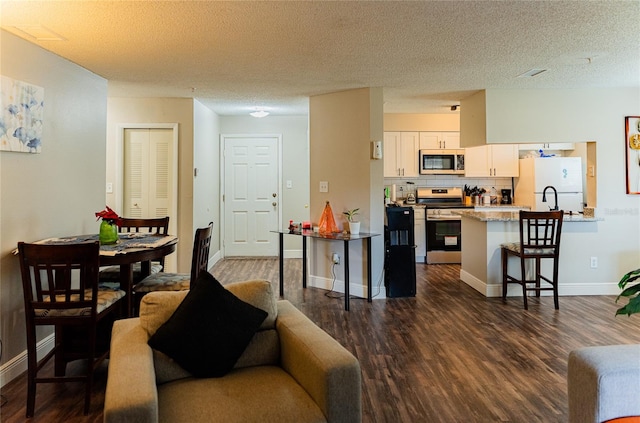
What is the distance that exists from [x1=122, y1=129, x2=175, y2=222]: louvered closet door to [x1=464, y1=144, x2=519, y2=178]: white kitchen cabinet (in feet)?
15.4

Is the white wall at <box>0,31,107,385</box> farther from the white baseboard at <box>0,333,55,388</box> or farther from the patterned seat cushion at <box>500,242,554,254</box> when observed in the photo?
the patterned seat cushion at <box>500,242,554,254</box>

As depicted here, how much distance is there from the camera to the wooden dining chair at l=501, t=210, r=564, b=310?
13.2ft

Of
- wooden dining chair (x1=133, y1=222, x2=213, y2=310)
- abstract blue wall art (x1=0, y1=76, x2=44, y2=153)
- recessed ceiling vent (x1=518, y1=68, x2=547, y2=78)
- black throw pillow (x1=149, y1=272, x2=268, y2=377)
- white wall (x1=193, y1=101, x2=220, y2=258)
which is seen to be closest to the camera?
black throw pillow (x1=149, y1=272, x2=268, y2=377)

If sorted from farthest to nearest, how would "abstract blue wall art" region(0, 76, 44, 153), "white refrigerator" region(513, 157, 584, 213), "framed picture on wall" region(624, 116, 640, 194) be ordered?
"white refrigerator" region(513, 157, 584, 213) < "framed picture on wall" region(624, 116, 640, 194) < "abstract blue wall art" region(0, 76, 44, 153)

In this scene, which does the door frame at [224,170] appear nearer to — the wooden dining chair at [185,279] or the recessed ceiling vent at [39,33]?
the wooden dining chair at [185,279]

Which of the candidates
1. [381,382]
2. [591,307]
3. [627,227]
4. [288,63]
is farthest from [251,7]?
[627,227]

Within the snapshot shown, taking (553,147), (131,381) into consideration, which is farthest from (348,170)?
(553,147)

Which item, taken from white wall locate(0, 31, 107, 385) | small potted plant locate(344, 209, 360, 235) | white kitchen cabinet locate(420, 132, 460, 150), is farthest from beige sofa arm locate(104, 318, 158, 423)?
white kitchen cabinet locate(420, 132, 460, 150)

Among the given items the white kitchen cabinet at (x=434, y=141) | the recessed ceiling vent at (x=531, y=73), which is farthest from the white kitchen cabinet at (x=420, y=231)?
the recessed ceiling vent at (x=531, y=73)

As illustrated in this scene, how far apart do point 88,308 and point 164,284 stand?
707 mm

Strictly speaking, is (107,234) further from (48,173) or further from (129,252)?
(48,173)

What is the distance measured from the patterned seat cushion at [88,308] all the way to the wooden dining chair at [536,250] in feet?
11.9

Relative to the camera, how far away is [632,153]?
4.69 m

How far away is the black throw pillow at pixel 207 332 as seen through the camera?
1706mm
